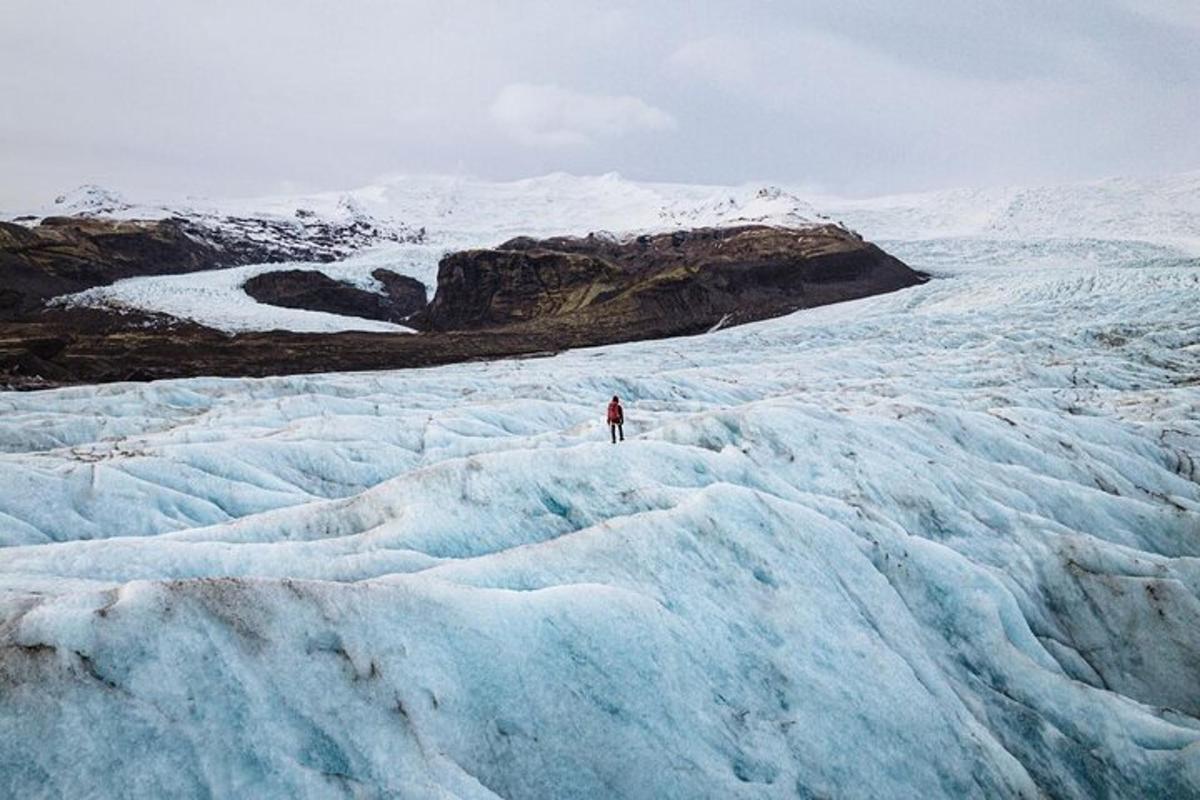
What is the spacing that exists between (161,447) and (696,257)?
63140 mm

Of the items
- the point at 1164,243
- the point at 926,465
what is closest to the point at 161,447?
the point at 926,465

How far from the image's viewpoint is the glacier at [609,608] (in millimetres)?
4504

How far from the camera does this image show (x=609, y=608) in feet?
20.7

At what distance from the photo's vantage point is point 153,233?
80000 millimetres

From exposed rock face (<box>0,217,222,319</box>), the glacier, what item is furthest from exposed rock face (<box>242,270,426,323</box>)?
the glacier

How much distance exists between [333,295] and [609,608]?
71645 millimetres

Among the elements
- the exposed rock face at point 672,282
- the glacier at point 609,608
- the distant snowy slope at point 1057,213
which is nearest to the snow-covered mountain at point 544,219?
the distant snowy slope at point 1057,213

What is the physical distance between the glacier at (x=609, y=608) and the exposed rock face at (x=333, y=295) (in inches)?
2137

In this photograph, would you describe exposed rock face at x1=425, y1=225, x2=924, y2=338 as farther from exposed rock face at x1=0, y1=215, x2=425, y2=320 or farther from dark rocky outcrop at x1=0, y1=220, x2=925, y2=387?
exposed rock face at x1=0, y1=215, x2=425, y2=320

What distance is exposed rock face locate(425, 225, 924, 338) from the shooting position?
204 feet

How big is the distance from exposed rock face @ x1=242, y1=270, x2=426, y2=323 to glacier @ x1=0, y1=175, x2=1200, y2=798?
5427cm

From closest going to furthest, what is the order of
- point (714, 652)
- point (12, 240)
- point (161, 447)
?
point (714, 652)
point (161, 447)
point (12, 240)

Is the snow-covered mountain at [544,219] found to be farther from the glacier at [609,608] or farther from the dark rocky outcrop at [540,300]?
the glacier at [609,608]

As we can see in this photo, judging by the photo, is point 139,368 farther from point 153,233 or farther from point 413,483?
point 153,233
